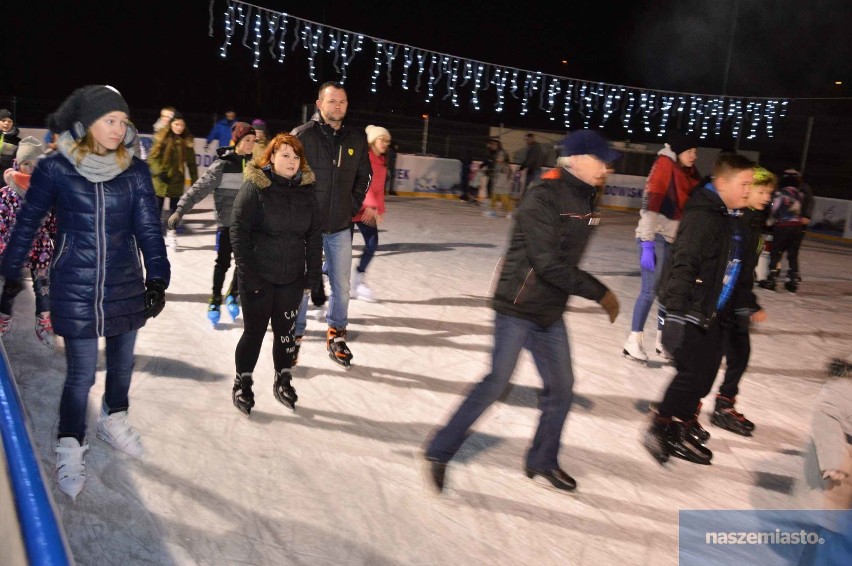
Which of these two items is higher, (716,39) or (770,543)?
(716,39)

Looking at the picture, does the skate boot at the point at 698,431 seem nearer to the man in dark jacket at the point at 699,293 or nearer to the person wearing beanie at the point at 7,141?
the man in dark jacket at the point at 699,293

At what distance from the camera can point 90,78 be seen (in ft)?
80.0

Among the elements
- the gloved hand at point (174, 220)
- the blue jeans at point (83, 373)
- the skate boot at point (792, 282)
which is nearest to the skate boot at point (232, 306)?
Result: the gloved hand at point (174, 220)

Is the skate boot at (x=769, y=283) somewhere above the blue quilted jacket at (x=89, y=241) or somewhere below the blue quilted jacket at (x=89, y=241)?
below

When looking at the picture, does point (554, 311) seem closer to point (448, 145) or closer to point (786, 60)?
point (448, 145)

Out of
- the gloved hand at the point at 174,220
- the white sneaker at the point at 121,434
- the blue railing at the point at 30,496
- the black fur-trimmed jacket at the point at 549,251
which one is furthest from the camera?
the gloved hand at the point at 174,220

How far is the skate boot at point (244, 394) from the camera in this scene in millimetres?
3730

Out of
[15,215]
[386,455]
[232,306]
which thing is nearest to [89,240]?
[386,455]

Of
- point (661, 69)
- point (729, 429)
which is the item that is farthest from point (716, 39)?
point (729, 429)

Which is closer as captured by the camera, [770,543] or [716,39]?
[770,543]

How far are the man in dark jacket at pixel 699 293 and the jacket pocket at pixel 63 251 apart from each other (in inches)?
103

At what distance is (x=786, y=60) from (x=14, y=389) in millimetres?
33647

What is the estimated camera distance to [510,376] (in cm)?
302

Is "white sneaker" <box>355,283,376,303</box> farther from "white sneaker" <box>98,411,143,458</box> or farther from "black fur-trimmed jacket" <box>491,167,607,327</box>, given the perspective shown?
"black fur-trimmed jacket" <box>491,167,607,327</box>
